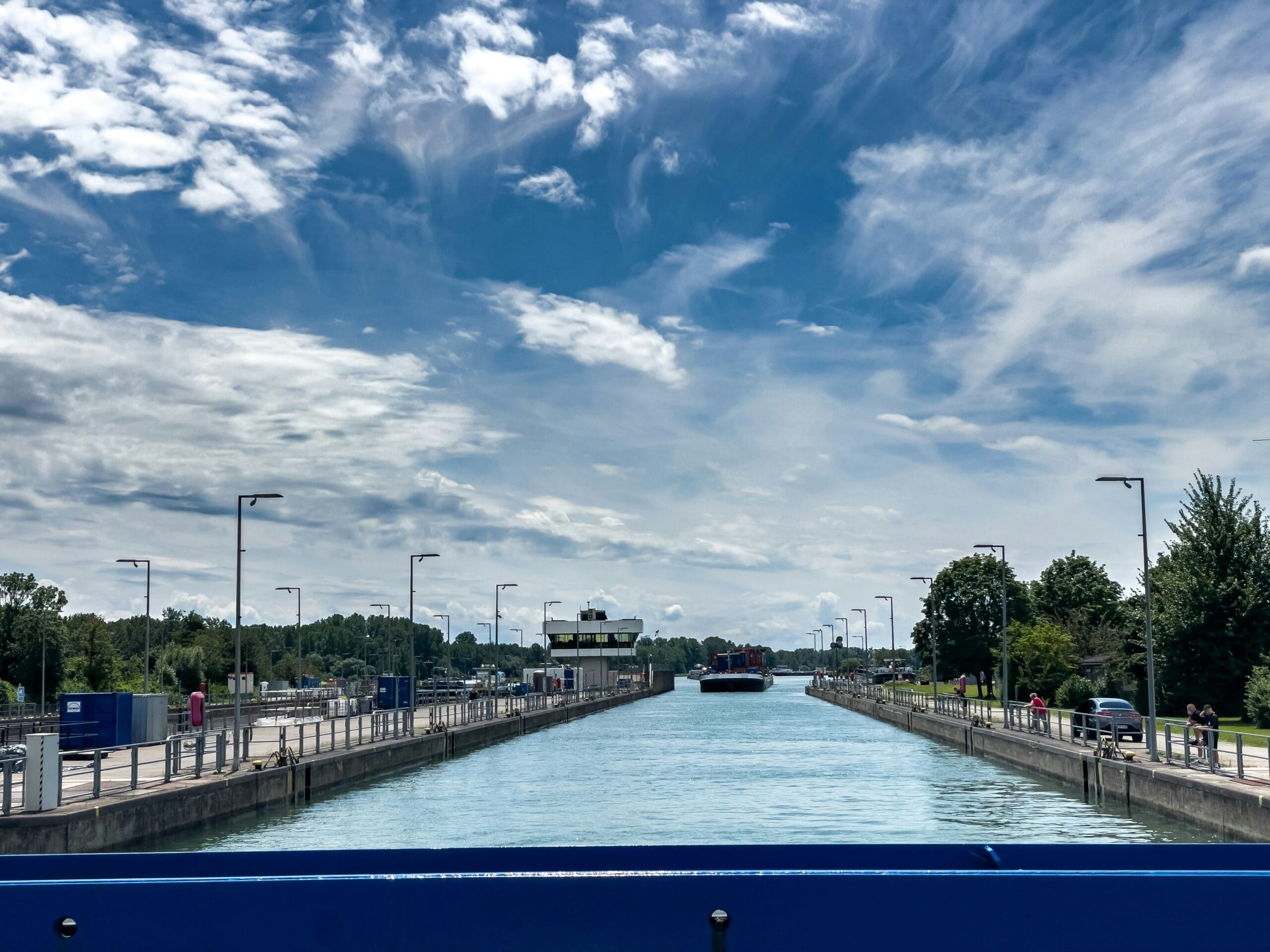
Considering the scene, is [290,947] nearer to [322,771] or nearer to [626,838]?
[626,838]

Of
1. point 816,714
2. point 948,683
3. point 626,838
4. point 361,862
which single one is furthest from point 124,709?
point 948,683

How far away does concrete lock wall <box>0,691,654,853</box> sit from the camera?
2141cm

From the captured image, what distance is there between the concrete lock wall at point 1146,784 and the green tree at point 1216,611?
9726 mm

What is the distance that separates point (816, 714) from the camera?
367 ft

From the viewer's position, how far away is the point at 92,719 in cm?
3400

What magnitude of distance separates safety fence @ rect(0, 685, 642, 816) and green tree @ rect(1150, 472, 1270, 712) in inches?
1377

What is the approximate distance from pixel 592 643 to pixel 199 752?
129082mm

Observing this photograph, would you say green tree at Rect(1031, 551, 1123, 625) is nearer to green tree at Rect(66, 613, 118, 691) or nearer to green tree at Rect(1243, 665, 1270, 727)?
green tree at Rect(1243, 665, 1270, 727)

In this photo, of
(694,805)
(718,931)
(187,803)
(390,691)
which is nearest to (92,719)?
(187,803)

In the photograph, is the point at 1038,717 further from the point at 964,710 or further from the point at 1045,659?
the point at 1045,659

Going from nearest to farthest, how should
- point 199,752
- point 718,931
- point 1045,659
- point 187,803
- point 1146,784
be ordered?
point 718,931 < point 187,803 < point 199,752 < point 1146,784 < point 1045,659

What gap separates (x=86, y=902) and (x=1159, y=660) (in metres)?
58.0

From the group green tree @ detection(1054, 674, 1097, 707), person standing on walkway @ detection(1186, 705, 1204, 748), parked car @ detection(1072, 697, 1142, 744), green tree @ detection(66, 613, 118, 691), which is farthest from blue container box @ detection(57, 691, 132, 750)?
green tree @ detection(66, 613, 118, 691)

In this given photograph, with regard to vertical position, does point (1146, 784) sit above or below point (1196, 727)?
below
